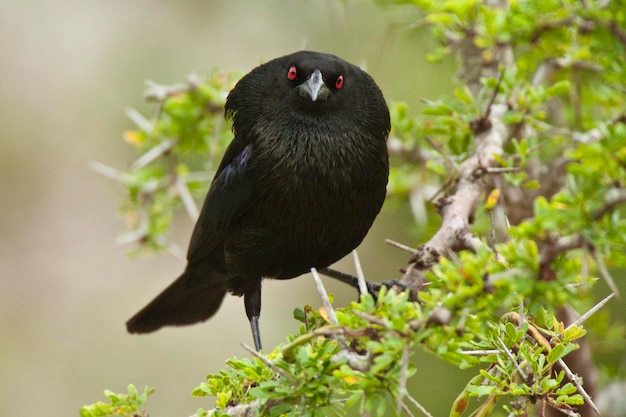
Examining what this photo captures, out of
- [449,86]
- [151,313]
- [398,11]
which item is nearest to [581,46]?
[398,11]

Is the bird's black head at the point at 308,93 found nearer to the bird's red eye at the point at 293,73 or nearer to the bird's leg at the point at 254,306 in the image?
the bird's red eye at the point at 293,73

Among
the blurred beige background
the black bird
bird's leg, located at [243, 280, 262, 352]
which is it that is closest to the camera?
the black bird

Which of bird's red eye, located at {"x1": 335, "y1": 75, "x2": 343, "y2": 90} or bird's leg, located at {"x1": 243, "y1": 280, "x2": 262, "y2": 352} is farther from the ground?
bird's red eye, located at {"x1": 335, "y1": 75, "x2": 343, "y2": 90}

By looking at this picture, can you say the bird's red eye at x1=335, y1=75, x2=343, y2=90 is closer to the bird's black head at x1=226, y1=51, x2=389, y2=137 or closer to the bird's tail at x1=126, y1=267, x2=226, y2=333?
the bird's black head at x1=226, y1=51, x2=389, y2=137

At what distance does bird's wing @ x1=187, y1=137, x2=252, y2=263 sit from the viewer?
Result: 3.74 meters

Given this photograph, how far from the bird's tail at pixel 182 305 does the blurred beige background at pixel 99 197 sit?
7.64 ft

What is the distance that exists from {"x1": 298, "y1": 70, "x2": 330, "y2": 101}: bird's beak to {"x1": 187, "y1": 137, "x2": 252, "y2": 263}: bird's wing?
0.34 m

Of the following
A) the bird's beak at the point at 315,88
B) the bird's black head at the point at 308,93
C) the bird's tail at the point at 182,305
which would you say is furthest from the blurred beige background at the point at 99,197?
the bird's beak at the point at 315,88

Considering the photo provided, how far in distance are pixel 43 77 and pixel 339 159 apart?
620 centimetres

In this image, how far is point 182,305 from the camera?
4.64 meters

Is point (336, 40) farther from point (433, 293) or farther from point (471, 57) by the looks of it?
point (433, 293)

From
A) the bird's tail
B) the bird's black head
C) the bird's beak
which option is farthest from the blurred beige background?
the bird's beak

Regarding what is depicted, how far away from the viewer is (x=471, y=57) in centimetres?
457

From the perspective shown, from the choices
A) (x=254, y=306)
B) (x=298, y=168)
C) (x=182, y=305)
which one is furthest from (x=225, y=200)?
(x=182, y=305)
